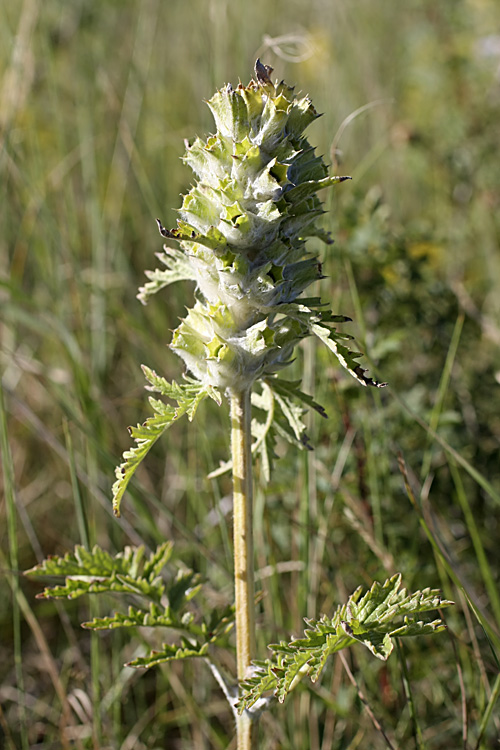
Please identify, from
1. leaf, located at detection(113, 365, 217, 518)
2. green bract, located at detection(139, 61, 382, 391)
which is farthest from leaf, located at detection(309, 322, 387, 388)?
leaf, located at detection(113, 365, 217, 518)

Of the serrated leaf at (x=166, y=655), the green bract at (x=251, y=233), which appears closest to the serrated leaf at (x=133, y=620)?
the serrated leaf at (x=166, y=655)

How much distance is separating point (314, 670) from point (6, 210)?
2.63m

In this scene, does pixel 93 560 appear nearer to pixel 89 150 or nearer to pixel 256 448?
pixel 256 448

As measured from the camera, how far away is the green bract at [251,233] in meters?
0.93

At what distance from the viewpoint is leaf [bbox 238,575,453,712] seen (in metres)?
0.92

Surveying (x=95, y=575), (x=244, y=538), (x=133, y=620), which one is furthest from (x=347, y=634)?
(x=95, y=575)

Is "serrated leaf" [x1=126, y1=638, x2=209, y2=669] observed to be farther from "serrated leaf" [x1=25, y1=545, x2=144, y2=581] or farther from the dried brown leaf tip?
the dried brown leaf tip

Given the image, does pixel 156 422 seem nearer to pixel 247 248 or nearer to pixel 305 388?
pixel 247 248

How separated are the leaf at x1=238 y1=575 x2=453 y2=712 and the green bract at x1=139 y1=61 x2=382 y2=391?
33 cm

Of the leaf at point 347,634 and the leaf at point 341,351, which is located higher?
the leaf at point 341,351

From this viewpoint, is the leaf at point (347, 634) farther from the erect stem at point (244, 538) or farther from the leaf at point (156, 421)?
the leaf at point (156, 421)

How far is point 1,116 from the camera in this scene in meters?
3.07

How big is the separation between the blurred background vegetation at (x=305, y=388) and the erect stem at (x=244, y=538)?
1.15 feet

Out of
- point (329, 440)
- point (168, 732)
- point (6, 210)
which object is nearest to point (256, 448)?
point (329, 440)
